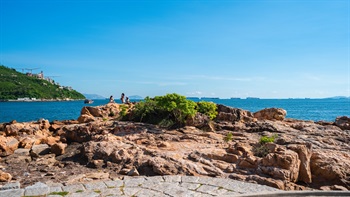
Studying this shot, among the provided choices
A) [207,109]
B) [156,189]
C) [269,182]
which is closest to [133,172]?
[156,189]

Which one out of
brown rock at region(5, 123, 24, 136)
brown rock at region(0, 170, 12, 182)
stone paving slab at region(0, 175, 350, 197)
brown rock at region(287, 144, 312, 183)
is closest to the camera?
stone paving slab at region(0, 175, 350, 197)

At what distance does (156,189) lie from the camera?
22.1 ft

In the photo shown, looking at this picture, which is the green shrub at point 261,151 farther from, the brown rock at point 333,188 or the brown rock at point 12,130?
the brown rock at point 12,130

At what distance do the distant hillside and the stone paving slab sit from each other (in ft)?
494

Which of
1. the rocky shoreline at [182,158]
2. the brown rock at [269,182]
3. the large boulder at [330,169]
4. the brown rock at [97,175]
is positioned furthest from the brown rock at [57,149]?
the large boulder at [330,169]

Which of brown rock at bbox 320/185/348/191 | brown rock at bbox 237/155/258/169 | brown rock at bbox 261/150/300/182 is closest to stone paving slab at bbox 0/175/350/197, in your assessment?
brown rock at bbox 320/185/348/191

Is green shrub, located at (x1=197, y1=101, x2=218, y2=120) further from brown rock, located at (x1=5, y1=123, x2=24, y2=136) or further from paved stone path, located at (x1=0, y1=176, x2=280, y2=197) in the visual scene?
brown rock, located at (x1=5, y1=123, x2=24, y2=136)

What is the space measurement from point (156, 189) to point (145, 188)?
0.29 meters

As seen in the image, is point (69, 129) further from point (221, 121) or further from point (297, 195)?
point (297, 195)

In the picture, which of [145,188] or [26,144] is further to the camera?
[26,144]

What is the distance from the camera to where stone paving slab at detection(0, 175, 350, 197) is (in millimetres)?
6418

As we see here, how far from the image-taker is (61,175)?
833 cm

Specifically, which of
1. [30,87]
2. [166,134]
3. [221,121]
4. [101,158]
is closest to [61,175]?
[101,158]

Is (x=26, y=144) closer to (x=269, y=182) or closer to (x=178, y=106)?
(x=178, y=106)
